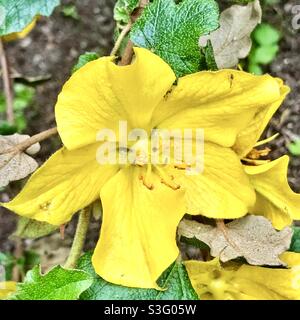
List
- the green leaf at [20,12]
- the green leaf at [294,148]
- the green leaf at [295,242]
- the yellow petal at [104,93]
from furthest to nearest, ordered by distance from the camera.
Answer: the green leaf at [294,148] < the green leaf at [295,242] < the green leaf at [20,12] < the yellow petal at [104,93]

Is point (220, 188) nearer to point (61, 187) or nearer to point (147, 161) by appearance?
point (147, 161)

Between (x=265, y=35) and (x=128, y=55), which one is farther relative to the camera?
(x=265, y=35)

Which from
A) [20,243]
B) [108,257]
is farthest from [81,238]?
[20,243]

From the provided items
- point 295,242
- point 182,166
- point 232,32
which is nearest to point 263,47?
point 232,32

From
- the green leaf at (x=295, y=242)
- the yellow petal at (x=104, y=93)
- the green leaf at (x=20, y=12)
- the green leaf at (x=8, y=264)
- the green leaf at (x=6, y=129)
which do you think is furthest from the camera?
the green leaf at (x=8, y=264)

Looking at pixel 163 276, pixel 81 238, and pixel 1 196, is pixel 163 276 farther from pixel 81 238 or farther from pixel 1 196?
pixel 1 196

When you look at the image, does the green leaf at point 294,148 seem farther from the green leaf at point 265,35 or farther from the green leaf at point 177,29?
the green leaf at point 177,29

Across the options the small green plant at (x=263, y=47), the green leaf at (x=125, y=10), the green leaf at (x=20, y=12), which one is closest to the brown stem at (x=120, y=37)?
the green leaf at (x=125, y=10)
